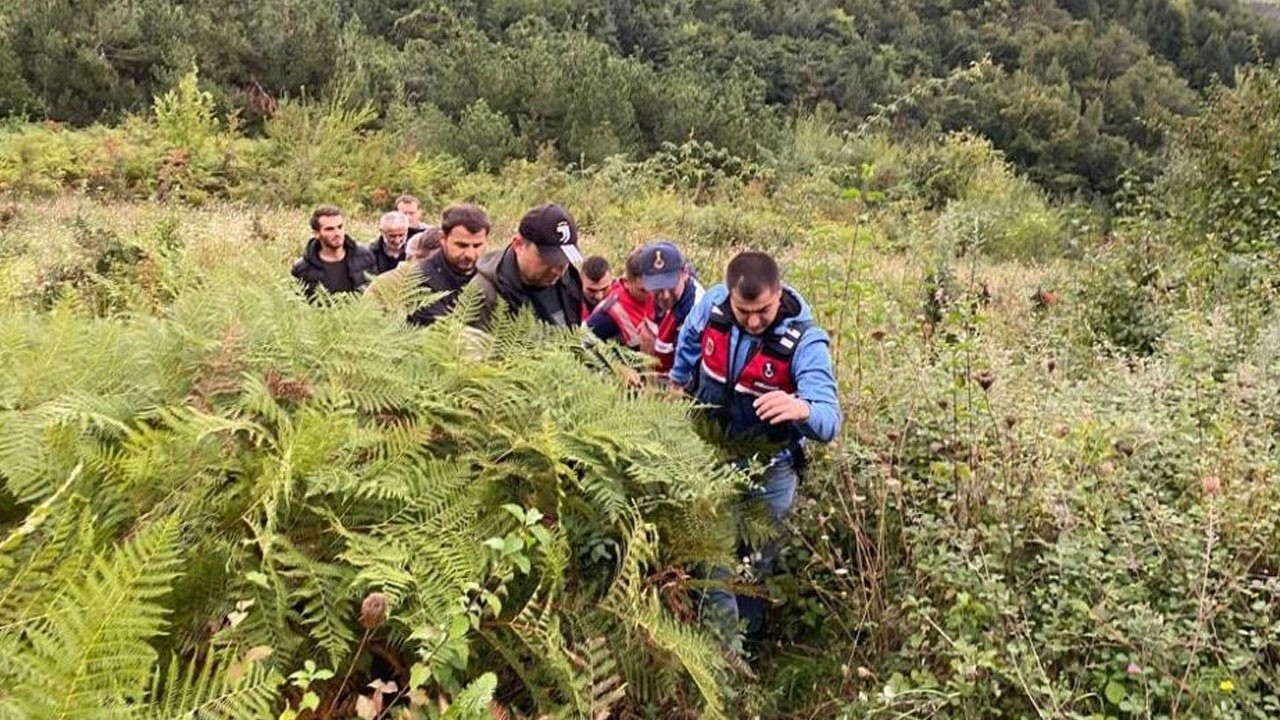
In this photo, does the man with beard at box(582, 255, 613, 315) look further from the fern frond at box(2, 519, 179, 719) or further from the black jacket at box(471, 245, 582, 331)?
the fern frond at box(2, 519, 179, 719)

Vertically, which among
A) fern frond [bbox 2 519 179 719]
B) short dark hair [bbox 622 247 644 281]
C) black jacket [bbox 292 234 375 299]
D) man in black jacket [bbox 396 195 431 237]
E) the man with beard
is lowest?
man in black jacket [bbox 396 195 431 237]

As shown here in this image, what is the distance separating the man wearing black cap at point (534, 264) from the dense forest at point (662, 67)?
6.18 feet

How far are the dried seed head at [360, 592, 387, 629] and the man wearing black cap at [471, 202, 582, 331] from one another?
2.28 m

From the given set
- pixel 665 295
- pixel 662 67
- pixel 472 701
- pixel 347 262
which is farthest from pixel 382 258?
pixel 662 67

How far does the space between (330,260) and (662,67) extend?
47.4 metres

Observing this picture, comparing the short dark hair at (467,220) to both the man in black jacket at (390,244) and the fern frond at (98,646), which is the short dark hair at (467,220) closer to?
the man in black jacket at (390,244)

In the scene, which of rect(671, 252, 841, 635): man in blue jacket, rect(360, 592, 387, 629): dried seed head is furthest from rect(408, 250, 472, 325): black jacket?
rect(360, 592, 387, 629): dried seed head

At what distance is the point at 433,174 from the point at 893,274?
16.4m

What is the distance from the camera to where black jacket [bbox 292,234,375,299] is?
682 centimetres

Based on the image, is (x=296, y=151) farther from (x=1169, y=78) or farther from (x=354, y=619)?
(x=1169, y=78)

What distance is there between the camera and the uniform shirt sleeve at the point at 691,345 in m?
3.76

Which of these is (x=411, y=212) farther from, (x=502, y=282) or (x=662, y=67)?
(x=662, y=67)

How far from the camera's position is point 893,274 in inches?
363

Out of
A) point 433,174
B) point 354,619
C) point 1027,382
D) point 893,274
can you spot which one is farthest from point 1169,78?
point 354,619
